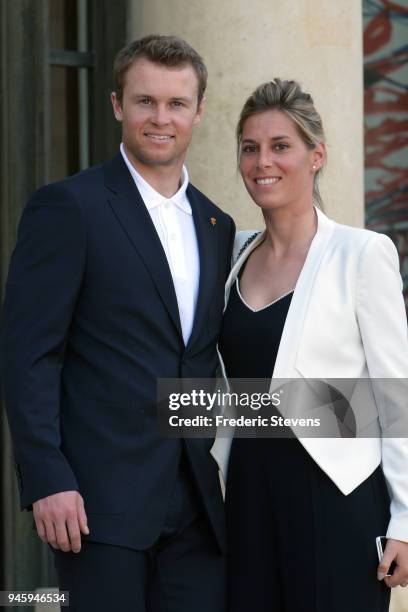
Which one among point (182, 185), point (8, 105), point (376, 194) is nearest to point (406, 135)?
point (376, 194)

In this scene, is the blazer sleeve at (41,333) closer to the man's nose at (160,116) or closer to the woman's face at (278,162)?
the man's nose at (160,116)

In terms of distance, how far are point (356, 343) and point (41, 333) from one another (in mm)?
922

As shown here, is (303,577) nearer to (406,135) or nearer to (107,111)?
(107,111)

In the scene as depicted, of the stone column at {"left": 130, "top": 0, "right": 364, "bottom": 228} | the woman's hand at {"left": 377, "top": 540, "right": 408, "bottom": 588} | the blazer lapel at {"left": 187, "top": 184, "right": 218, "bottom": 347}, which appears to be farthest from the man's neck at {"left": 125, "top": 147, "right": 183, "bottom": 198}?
the woman's hand at {"left": 377, "top": 540, "right": 408, "bottom": 588}

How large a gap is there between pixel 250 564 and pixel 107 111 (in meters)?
2.56

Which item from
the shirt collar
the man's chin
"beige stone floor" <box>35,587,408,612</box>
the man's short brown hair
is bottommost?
"beige stone floor" <box>35,587,408,612</box>

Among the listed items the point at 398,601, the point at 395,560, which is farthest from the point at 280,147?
the point at 398,601

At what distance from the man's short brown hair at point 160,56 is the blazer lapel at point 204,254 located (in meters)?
0.33

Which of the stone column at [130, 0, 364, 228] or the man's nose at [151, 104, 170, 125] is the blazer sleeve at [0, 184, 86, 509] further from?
the stone column at [130, 0, 364, 228]

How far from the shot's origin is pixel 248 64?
466cm

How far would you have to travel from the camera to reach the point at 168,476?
134 inches

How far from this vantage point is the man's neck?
3578 millimetres

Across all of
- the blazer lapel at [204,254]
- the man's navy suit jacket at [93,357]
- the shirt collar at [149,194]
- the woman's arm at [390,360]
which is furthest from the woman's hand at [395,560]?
the shirt collar at [149,194]

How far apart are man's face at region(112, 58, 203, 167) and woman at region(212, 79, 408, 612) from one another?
0.96ft
